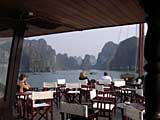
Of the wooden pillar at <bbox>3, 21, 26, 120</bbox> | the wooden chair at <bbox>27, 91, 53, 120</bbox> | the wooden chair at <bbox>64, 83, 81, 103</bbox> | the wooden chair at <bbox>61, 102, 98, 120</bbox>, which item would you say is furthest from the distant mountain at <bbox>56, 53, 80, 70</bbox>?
the wooden chair at <bbox>61, 102, 98, 120</bbox>

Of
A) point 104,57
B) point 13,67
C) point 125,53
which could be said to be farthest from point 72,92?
point 104,57

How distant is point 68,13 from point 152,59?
148 inches

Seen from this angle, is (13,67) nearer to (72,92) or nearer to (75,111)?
(75,111)

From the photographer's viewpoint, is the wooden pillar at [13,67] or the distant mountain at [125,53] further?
the distant mountain at [125,53]

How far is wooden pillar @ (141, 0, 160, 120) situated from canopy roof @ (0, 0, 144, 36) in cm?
272

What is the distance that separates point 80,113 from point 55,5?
1.84m

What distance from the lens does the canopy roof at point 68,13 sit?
4594 millimetres

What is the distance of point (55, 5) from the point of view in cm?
469

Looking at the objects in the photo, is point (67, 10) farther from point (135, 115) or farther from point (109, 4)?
point (135, 115)

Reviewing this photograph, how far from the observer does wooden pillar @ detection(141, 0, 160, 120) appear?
168 centimetres

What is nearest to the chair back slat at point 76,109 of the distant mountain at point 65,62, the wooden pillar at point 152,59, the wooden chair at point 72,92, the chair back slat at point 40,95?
the chair back slat at point 40,95

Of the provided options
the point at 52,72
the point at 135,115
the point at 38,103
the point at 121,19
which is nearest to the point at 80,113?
Answer: the point at 135,115

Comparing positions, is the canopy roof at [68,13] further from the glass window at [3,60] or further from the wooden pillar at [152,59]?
the wooden pillar at [152,59]

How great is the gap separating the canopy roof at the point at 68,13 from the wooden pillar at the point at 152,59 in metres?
2.72
